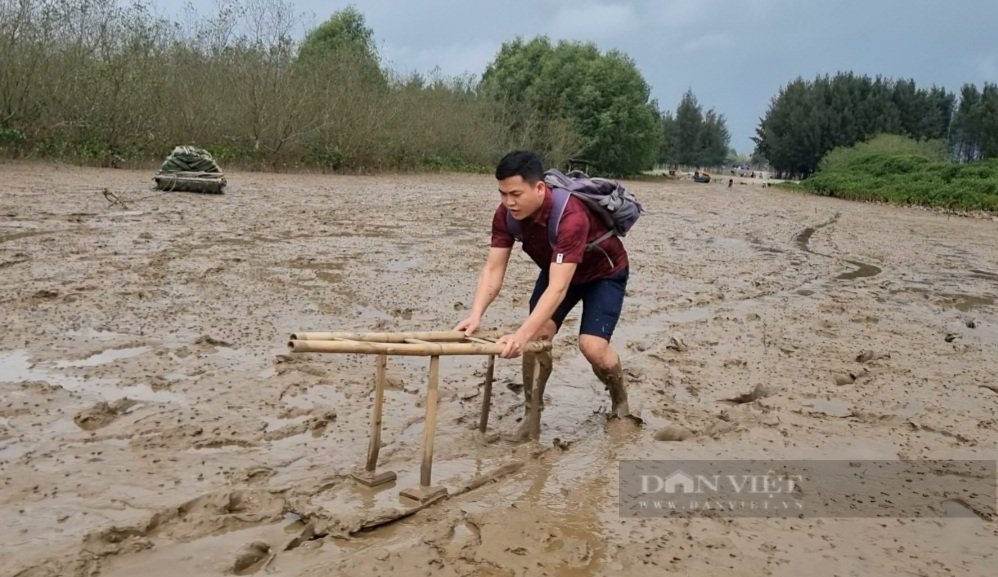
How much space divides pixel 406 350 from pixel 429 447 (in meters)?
0.52

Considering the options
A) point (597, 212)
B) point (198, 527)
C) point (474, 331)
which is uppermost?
point (597, 212)

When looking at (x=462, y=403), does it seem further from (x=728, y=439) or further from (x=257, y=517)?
(x=257, y=517)

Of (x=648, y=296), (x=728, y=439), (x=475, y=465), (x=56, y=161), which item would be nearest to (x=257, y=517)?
(x=475, y=465)

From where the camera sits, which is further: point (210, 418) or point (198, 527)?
point (210, 418)

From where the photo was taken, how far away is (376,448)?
3.88 meters

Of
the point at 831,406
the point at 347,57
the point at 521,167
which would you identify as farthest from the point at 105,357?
the point at 347,57

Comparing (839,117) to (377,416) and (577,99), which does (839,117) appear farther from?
(377,416)

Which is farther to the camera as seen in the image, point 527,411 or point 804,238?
point 804,238

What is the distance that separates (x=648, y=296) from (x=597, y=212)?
514 centimetres

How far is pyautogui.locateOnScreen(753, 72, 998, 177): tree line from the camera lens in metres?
78.5

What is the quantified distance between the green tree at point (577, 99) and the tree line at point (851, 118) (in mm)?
27539

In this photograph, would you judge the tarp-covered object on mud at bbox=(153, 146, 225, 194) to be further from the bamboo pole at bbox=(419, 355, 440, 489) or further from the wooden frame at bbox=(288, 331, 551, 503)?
the bamboo pole at bbox=(419, 355, 440, 489)

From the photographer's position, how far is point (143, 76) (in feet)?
74.6

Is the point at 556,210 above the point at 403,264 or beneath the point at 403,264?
above
